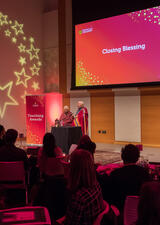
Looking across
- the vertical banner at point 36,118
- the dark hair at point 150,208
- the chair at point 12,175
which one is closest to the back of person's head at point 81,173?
the dark hair at point 150,208

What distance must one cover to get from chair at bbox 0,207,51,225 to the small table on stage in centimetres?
524

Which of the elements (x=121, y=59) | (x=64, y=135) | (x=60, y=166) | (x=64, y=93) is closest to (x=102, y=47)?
(x=121, y=59)

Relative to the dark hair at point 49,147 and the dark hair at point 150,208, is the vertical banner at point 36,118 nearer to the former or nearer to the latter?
the dark hair at point 49,147

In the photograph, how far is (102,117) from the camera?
9.53m

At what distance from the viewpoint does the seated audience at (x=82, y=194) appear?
1687mm

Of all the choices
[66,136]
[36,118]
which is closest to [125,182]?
[66,136]

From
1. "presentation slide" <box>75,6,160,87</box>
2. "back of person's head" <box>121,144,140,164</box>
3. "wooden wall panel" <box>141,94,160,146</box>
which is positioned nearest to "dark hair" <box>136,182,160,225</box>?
"back of person's head" <box>121,144,140,164</box>

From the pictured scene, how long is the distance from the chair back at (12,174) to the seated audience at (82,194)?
4.26ft

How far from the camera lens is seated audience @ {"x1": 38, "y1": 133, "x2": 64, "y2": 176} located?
9.99 ft

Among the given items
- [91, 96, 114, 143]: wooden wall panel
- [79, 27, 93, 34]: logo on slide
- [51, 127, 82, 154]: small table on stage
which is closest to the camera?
[51, 127, 82, 154]: small table on stage

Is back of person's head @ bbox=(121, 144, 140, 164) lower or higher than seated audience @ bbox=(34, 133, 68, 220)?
higher

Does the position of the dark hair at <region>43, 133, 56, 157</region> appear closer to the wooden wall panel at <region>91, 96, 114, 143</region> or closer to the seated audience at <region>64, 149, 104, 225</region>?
the seated audience at <region>64, 149, 104, 225</region>

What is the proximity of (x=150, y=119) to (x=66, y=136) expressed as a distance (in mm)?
3108

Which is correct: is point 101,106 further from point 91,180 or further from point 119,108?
point 91,180
